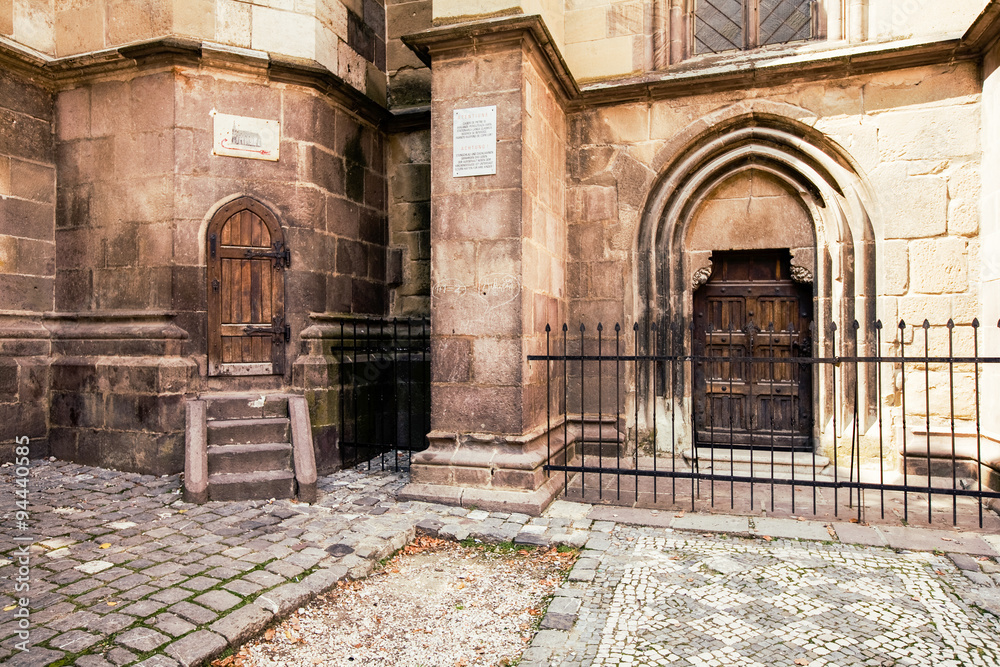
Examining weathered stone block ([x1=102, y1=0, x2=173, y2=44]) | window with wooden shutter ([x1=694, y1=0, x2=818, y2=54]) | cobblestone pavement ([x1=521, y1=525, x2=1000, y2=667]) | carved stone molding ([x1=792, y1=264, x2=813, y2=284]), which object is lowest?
cobblestone pavement ([x1=521, y1=525, x2=1000, y2=667])

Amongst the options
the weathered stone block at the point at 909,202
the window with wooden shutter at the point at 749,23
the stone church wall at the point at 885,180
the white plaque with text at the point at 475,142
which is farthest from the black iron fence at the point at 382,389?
the weathered stone block at the point at 909,202

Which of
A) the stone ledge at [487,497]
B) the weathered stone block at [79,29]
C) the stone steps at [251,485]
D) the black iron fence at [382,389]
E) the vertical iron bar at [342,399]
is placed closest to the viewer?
the stone ledge at [487,497]

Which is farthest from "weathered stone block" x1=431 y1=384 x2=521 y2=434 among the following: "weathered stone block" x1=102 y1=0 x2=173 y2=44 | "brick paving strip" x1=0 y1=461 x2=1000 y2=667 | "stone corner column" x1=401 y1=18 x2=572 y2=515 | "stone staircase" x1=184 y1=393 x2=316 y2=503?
"weathered stone block" x1=102 y1=0 x2=173 y2=44

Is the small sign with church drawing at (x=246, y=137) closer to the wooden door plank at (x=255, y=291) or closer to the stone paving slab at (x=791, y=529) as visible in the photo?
the wooden door plank at (x=255, y=291)

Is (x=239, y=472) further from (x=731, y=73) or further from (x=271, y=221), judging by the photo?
(x=731, y=73)

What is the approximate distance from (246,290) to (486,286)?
2.24 metres

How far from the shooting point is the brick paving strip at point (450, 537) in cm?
289

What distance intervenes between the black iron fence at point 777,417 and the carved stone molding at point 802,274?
1.64 feet

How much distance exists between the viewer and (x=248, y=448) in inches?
209

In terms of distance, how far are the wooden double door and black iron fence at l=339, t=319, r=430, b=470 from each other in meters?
2.91

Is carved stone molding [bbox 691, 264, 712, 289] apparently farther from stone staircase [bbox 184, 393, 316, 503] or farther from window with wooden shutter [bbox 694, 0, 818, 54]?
stone staircase [bbox 184, 393, 316, 503]

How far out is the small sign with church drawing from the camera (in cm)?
573

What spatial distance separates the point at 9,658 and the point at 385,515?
2.47 m

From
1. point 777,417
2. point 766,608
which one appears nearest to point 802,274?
point 777,417
